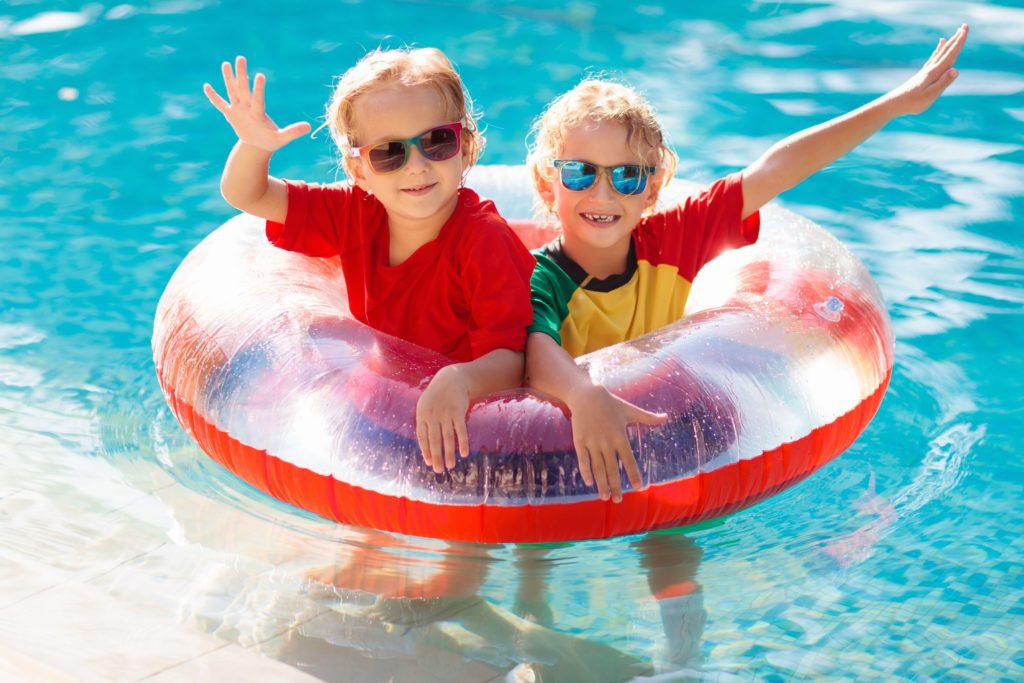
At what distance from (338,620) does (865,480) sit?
172 centimetres

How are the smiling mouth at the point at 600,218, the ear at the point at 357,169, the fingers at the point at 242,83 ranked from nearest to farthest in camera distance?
1. the fingers at the point at 242,83
2. the ear at the point at 357,169
3. the smiling mouth at the point at 600,218

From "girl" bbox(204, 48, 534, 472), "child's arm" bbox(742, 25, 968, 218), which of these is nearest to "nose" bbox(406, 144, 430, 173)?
"girl" bbox(204, 48, 534, 472)

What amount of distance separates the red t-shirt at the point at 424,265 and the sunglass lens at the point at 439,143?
19 cm

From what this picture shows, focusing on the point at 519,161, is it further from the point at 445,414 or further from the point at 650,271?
the point at 445,414

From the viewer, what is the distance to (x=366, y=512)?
290 centimetres

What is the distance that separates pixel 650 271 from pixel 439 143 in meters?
0.74

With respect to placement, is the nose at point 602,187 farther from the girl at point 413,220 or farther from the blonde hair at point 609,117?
the girl at point 413,220

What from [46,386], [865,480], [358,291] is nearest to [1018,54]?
[865,480]

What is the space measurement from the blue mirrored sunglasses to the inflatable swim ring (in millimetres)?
376

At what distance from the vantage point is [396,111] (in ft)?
9.82

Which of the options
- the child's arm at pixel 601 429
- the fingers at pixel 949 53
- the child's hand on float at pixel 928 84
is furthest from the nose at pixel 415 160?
the fingers at pixel 949 53

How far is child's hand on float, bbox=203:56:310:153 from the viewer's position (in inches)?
113

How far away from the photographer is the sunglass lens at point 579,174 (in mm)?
3188

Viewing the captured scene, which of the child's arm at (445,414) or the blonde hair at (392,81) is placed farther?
the blonde hair at (392,81)
